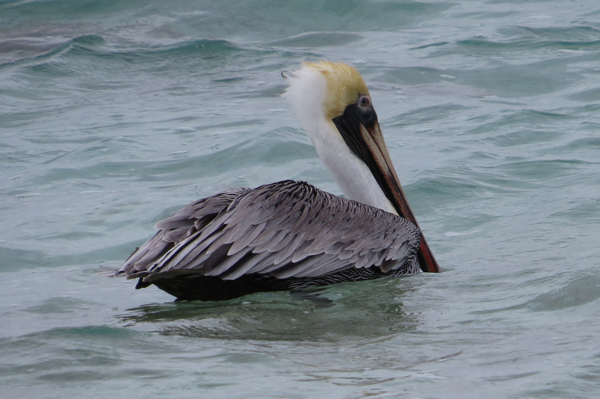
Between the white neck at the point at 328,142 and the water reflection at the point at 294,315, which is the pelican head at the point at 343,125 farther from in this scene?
the water reflection at the point at 294,315

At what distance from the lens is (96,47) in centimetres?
1101

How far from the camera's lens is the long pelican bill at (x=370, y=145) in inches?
199

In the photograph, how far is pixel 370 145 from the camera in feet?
16.8

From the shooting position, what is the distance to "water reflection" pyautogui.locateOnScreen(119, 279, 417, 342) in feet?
11.4

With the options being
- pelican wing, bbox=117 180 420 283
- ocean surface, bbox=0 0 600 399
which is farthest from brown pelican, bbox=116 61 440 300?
ocean surface, bbox=0 0 600 399

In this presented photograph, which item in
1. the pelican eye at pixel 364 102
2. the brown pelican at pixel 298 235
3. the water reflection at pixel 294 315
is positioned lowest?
the water reflection at pixel 294 315

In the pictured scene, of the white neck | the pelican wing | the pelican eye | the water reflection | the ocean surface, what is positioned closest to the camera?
the ocean surface

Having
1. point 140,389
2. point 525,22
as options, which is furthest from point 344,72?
point 525,22

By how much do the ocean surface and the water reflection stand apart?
0.7 inches

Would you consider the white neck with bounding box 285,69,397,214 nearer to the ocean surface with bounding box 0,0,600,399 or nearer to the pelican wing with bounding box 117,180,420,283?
the pelican wing with bounding box 117,180,420,283

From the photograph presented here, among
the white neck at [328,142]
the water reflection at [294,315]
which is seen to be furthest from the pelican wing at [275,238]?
the white neck at [328,142]

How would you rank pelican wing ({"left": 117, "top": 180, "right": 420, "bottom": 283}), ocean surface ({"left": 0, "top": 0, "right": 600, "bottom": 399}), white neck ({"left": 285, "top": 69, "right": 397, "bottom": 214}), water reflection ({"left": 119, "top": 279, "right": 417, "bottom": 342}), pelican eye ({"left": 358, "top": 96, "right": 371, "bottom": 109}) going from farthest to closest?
pelican eye ({"left": 358, "top": 96, "right": 371, "bottom": 109}), white neck ({"left": 285, "top": 69, "right": 397, "bottom": 214}), pelican wing ({"left": 117, "top": 180, "right": 420, "bottom": 283}), water reflection ({"left": 119, "top": 279, "right": 417, "bottom": 342}), ocean surface ({"left": 0, "top": 0, "right": 600, "bottom": 399})

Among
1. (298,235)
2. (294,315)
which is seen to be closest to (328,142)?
(298,235)

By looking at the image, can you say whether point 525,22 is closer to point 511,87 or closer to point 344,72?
point 511,87
